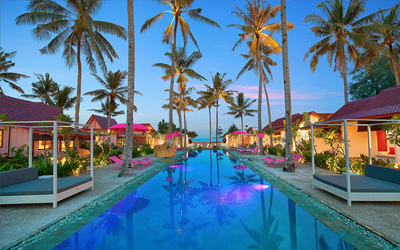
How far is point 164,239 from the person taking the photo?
3.38m

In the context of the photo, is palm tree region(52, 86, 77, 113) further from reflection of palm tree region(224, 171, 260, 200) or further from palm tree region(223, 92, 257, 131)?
reflection of palm tree region(224, 171, 260, 200)

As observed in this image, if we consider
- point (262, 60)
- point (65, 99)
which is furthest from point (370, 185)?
point (65, 99)

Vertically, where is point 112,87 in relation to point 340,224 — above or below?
above

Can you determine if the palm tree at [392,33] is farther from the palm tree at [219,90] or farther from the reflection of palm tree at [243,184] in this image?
the palm tree at [219,90]

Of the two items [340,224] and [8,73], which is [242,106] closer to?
[8,73]

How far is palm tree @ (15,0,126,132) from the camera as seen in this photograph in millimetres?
11797

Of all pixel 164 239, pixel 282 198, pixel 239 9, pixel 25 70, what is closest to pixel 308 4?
pixel 239 9

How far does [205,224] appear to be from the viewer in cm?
404

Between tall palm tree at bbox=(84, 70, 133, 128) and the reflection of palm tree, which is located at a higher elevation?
tall palm tree at bbox=(84, 70, 133, 128)

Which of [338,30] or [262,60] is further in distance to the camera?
[262,60]

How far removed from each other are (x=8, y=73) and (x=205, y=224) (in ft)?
83.3

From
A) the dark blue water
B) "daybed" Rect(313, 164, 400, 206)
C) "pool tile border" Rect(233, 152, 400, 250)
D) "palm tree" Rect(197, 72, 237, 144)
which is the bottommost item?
the dark blue water

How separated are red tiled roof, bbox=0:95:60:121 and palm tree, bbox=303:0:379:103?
21434 millimetres

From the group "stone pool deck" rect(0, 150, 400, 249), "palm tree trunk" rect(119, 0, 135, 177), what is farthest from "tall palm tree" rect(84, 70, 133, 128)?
"stone pool deck" rect(0, 150, 400, 249)
